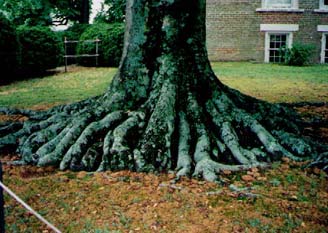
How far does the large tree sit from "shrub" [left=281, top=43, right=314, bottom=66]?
13579 mm

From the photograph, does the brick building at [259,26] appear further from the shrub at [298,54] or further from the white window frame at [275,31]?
the shrub at [298,54]

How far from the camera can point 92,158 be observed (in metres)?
5.30

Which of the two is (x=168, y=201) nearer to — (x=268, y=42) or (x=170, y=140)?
(x=170, y=140)

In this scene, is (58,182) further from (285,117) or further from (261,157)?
(285,117)

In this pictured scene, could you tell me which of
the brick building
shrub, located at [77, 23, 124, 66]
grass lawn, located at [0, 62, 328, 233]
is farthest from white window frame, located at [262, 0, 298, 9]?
grass lawn, located at [0, 62, 328, 233]

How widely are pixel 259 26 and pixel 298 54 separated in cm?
239

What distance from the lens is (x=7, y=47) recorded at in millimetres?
13500

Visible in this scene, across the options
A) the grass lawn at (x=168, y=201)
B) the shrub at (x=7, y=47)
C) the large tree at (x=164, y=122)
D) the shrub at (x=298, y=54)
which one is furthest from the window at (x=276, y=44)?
the grass lawn at (x=168, y=201)

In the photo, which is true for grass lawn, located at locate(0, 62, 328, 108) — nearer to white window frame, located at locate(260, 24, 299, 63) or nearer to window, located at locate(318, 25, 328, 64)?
white window frame, located at locate(260, 24, 299, 63)

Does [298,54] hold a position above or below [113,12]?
below

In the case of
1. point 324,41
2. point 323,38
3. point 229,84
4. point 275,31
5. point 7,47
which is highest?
point 275,31

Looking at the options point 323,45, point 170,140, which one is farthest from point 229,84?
point 323,45

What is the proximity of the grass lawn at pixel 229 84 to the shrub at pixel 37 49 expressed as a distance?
66 centimetres

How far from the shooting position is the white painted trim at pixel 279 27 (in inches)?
797
